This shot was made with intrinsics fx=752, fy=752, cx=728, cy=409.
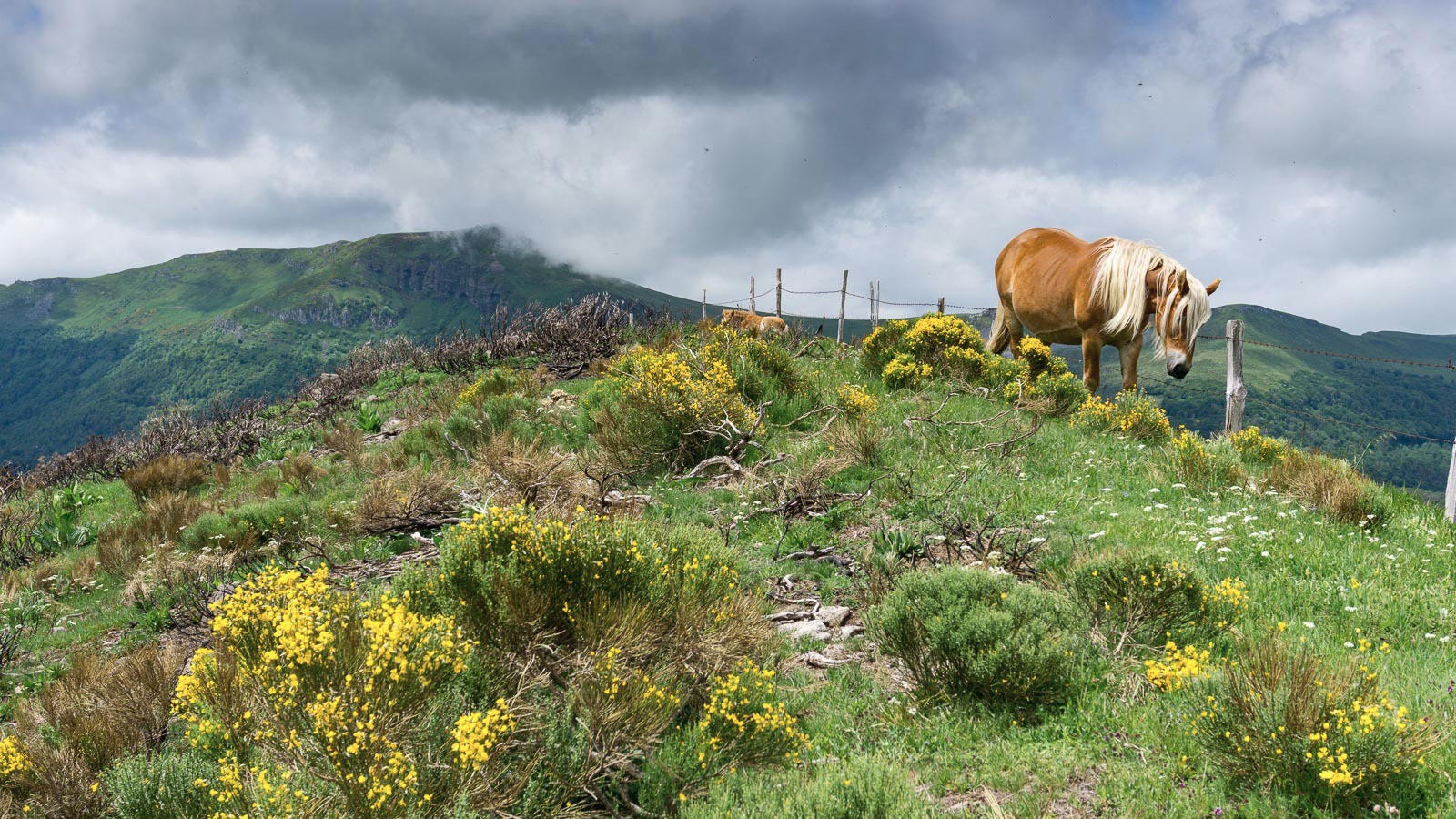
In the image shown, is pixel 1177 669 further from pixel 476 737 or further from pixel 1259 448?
pixel 1259 448

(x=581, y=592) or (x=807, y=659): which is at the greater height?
(x=581, y=592)

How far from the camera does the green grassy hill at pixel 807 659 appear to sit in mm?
2904

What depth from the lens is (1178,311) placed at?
10.2 metres

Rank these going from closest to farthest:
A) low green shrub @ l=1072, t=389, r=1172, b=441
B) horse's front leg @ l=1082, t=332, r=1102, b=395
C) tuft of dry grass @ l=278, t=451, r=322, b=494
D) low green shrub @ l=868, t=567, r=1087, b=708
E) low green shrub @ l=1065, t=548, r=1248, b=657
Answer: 1. low green shrub @ l=868, t=567, r=1087, b=708
2. low green shrub @ l=1065, t=548, r=1248, b=657
3. low green shrub @ l=1072, t=389, r=1172, b=441
4. horse's front leg @ l=1082, t=332, r=1102, b=395
5. tuft of dry grass @ l=278, t=451, r=322, b=494

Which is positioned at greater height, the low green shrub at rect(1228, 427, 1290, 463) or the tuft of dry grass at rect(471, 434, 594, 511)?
the low green shrub at rect(1228, 427, 1290, 463)

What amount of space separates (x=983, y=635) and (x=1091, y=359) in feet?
29.5

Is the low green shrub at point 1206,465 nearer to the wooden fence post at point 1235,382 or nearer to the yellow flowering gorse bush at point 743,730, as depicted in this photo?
the wooden fence post at point 1235,382

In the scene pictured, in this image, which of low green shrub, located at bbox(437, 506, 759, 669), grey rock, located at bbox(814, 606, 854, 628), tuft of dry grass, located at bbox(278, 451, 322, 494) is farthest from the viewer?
tuft of dry grass, located at bbox(278, 451, 322, 494)

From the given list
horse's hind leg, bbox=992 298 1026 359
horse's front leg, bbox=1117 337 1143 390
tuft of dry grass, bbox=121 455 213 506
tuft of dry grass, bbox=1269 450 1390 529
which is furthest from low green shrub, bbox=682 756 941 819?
tuft of dry grass, bbox=121 455 213 506

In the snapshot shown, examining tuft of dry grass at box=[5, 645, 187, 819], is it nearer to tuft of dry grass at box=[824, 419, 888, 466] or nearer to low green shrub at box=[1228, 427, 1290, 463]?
tuft of dry grass at box=[824, 419, 888, 466]

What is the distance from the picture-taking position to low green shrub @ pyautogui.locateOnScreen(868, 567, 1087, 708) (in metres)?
3.73

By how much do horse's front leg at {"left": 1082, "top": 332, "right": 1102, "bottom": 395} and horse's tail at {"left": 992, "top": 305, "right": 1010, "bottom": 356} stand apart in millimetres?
2849

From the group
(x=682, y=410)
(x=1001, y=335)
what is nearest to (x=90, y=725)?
(x=682, y=410)

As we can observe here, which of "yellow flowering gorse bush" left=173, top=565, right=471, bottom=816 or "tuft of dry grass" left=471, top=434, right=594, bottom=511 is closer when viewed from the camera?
"yellow flowering gorse bush" left=173, top=565, right=471, bottom=816
